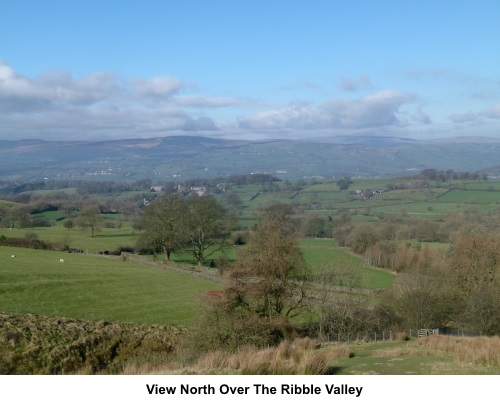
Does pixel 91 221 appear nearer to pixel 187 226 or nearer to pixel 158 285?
pixel 187 226

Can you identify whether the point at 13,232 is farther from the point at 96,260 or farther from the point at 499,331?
the point at 499,331

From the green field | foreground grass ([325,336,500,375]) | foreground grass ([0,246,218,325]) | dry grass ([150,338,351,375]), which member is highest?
dry grass ([150,338,351,375])

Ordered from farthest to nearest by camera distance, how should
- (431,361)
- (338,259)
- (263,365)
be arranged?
(338,259) < (431,361) < (263,365)

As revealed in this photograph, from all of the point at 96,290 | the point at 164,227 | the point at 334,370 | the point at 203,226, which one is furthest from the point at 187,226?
the point at 334,370

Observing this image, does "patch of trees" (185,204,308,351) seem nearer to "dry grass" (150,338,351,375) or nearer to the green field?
the green field

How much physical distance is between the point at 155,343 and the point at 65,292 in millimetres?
13013

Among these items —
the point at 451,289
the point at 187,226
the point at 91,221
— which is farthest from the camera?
the point at 91,221

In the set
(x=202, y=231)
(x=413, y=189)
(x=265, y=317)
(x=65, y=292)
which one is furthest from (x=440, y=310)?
(x=413, y=189)

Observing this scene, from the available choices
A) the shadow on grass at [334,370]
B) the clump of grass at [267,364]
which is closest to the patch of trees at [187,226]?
the clump of grass at [267,364]

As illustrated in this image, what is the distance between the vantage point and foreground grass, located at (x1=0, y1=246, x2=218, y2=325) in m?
29.5

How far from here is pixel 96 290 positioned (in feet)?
117

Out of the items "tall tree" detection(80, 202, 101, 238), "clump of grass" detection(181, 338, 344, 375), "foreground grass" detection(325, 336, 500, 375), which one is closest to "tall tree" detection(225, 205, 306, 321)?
"foreground grass" detection(325, 336, 500, 375)

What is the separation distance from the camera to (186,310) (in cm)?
3241

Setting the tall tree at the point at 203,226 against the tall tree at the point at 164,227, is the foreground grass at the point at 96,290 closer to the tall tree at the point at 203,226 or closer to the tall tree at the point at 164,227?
the tall tree at the point at 164,227
